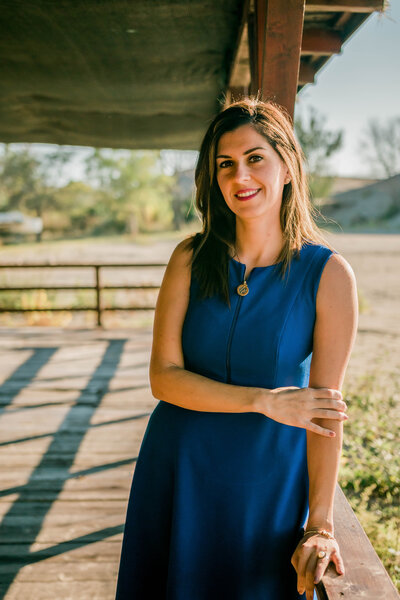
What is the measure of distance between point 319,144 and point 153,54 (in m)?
31.2

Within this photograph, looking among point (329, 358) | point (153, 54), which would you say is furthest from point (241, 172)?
point (153, 54)

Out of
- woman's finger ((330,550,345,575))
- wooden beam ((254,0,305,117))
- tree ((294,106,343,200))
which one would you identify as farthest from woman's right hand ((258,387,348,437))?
tree ((294,106,343,200))

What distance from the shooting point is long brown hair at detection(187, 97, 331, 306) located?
1.25 meters

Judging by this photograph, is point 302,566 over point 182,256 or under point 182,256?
under

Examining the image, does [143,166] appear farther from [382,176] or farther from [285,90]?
[285,90]

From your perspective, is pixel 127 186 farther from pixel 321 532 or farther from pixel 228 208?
pixel 321 532

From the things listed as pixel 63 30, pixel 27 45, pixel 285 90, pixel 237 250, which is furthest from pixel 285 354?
pixel 27 45

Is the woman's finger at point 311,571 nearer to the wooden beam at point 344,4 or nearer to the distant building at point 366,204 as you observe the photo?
the wooden beam at point 344,4

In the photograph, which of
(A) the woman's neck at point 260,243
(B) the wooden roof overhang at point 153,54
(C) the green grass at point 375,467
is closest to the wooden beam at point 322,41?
(B) the wooden roof overhang at point 153,54

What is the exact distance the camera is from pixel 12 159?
3950 cm

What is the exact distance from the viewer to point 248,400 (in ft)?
3.54

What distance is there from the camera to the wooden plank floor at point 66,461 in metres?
1.89

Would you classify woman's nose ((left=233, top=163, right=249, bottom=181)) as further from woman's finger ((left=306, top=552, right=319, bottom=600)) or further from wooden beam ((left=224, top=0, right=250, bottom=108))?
wooden beam ((left=224, top=0, right=250, bottom=108))

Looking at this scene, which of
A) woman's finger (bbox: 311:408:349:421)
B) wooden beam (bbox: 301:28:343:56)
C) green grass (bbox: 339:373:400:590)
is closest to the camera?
woman's finger (bbox: 311:408:349:421)
